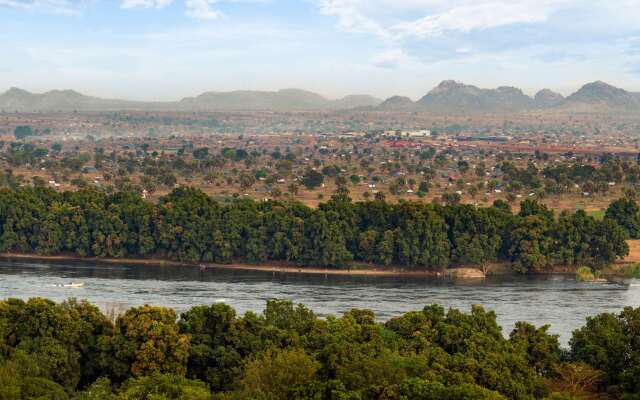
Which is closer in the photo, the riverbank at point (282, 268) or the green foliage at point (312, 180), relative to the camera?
the riverbank at point (282, 268)

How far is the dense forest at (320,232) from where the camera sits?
69.2m

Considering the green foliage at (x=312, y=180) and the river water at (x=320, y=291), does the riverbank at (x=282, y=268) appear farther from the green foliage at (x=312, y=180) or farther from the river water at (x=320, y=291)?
the green foliage at (x=312, y=180)

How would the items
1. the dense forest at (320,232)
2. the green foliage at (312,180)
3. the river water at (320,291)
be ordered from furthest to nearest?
the green foliage at (312,180), the dense forest at (320,232), the river water at (320,291)

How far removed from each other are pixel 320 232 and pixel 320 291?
10.8m

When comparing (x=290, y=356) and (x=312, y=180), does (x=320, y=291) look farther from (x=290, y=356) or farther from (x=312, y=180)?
(x=312, y=180)

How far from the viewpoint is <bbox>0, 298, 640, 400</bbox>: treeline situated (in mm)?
28391

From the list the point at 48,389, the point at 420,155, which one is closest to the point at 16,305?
the point at 48,389

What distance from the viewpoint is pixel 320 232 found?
70500 millimetres

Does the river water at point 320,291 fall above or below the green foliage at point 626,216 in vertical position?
below

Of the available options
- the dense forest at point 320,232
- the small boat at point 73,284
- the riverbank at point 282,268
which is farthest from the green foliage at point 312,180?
the small boat at point 73,284

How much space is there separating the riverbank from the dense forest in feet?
1.76

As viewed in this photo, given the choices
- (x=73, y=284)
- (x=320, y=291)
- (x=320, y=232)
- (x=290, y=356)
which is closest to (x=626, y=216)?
(x=320, y=232)

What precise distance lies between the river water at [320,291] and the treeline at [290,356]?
11766 mm

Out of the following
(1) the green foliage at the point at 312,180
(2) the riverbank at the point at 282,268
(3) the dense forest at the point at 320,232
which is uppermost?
(1) the green foliage at the point at 312,180
